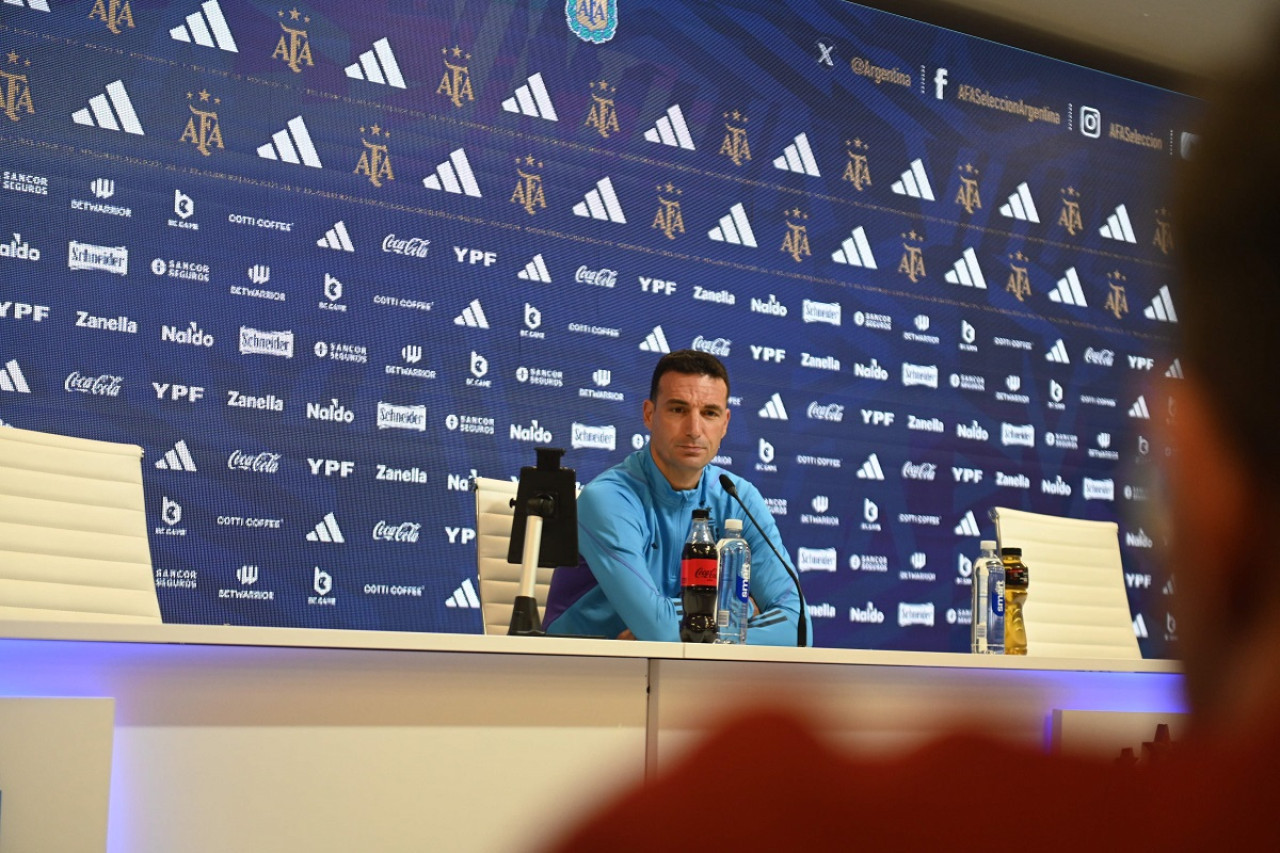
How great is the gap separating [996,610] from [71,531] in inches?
78.2

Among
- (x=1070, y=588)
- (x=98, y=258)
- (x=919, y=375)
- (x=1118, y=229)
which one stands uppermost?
(x=1118, y=229)

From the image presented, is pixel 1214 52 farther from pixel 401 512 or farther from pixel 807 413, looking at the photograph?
pixel 807 413

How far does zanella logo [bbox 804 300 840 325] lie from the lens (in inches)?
187

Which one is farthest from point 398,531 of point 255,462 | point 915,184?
point 915,184

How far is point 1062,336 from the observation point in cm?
533

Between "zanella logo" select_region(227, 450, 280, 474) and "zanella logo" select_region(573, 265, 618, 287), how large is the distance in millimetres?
1255

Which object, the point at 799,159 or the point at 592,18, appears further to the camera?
the point at 799,159

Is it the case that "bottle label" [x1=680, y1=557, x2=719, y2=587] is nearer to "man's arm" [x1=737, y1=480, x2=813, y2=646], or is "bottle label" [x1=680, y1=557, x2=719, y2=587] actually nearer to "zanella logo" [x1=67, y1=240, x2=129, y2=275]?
"man's arm" [x1=737, y1=480, x2=813, y2=646]

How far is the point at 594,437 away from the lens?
14.0 ft

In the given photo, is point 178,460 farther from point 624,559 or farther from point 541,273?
point 624,559

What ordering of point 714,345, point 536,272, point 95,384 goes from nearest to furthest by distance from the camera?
point 95,384, point 536,272, point 714,345

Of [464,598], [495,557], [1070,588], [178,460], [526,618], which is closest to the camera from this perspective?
[526,618]

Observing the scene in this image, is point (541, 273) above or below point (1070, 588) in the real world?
above

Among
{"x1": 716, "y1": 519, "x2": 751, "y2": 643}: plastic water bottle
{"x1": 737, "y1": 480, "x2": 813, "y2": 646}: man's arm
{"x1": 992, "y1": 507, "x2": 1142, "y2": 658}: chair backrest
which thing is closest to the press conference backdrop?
{"x1": 992, "y1": 507, "x2": 1142, "y2": 658}: chair backrest
